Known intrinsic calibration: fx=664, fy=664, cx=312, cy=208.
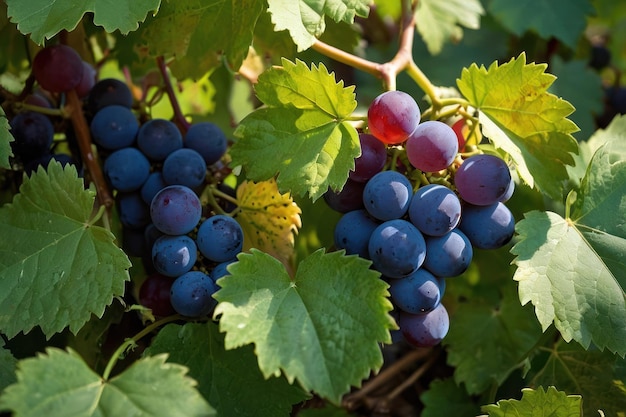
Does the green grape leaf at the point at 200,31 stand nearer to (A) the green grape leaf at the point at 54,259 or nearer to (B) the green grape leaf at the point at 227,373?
(A) the green grape leaf at the point at 54,259

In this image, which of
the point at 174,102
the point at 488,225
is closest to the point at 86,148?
the point at 174,102

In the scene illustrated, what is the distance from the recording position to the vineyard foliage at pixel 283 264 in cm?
86

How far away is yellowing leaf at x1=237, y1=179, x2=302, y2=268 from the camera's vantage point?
3.67 feet

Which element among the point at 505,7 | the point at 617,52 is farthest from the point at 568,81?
the point at 617,52

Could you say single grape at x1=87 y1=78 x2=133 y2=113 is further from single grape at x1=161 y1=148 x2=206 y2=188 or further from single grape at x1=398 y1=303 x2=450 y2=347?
single grape at x1=398 y1=303 x2=450 y2=347

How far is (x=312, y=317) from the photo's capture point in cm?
89

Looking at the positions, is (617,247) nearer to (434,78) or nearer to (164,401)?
(164,401)

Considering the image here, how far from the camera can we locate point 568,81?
1.94m

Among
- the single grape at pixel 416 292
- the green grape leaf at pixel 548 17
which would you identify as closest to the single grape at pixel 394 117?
the single grape at pixel 416 292

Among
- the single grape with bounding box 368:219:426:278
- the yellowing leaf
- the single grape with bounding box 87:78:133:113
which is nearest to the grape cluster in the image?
the single grape with bounding box 368:219:426:278

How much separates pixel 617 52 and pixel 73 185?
1.95 m

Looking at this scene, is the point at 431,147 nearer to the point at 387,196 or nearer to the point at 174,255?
the point at 387,196

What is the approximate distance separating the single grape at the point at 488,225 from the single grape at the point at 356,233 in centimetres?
15

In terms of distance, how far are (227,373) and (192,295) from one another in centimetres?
13
